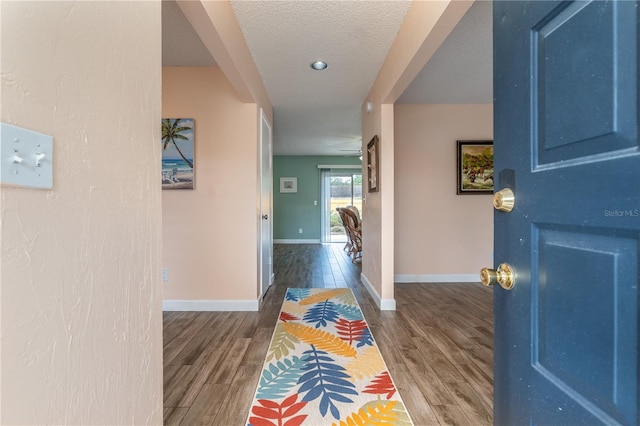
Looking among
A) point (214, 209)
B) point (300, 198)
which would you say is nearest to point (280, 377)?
point (214, 209)

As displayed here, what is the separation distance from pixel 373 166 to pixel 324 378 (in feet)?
7.21

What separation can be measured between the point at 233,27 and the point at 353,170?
6.09 metres

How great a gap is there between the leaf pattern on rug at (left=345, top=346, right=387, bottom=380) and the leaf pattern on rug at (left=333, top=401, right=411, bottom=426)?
242mm

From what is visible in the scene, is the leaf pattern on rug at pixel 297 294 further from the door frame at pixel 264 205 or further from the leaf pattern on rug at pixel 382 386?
the leaf pattern on rug at pixel 382 386

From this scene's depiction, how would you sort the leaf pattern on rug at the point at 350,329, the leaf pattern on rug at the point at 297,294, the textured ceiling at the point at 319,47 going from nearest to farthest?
1. the textured ceiling at the point at 319,47
2. the leaf pattern on rug at the point at 350,329
3. the leaf pattern on rug at the point at 297,294

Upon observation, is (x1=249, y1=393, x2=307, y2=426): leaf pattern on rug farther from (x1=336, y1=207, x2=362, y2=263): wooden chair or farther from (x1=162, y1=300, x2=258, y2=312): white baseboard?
(x1=336, y1=207, x2=362, y2=263): wooden chair

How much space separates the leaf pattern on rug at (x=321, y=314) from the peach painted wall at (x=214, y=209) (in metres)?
0.57

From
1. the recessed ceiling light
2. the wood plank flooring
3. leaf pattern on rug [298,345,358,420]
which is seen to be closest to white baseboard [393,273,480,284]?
the wood plank flooring

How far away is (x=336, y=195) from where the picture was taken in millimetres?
7918

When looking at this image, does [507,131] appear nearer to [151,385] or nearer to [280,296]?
[151,385]

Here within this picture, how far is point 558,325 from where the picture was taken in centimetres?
52

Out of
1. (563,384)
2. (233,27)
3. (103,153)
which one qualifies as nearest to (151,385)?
(103,153)

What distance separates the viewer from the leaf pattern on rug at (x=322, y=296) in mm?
3055

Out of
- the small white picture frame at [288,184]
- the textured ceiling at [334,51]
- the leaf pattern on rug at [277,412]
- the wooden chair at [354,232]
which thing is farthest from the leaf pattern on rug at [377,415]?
the small white picture frame at [288,184]
